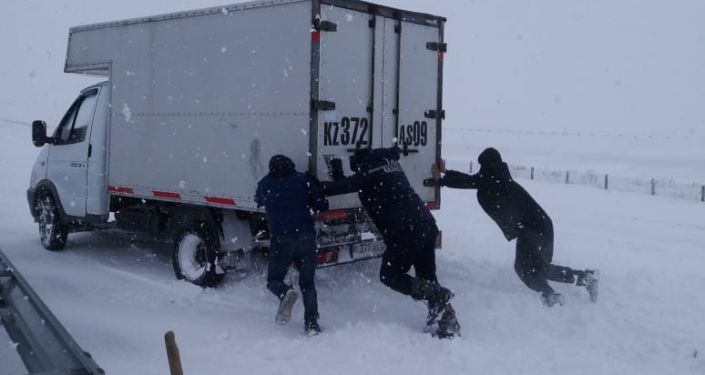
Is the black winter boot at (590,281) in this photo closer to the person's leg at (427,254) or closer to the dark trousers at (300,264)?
the person's leg at (427,254)

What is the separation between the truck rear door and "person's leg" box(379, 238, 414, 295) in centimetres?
108

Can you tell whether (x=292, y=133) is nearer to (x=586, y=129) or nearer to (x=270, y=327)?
(x=270, y=327)

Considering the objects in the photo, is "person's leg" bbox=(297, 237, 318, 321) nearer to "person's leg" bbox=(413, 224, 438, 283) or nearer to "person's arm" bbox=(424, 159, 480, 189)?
"person's leg" bbox=(413, 224, 438, 283)

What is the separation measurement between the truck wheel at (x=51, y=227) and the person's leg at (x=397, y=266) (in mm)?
5619

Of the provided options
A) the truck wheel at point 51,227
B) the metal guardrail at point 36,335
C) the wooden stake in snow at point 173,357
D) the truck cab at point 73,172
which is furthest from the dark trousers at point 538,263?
the truck wheel at point 51,227

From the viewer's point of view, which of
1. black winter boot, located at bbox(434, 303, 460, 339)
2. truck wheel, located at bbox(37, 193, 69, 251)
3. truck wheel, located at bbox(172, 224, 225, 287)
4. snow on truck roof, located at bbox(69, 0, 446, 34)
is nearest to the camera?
black winter boot, located at bbox(434, 303, 460, 339)

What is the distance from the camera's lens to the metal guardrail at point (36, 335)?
3.24 m

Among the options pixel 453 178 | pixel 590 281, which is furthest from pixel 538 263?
pixel 453 178

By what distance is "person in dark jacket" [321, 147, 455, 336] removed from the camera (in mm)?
5961

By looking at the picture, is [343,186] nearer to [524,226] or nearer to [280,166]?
[280,166]

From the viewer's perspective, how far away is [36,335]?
370cm

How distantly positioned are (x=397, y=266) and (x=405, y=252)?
0.15 metres

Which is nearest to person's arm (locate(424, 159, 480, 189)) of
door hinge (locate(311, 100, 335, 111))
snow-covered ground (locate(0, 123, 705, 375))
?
snow-covered ground (locate(0, 123, 705, 375))


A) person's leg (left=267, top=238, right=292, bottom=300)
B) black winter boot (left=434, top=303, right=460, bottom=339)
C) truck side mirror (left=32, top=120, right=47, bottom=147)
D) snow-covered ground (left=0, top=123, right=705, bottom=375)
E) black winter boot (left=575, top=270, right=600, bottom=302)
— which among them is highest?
truck side mirror (left=32, top=120, right=47, bottom=147)
